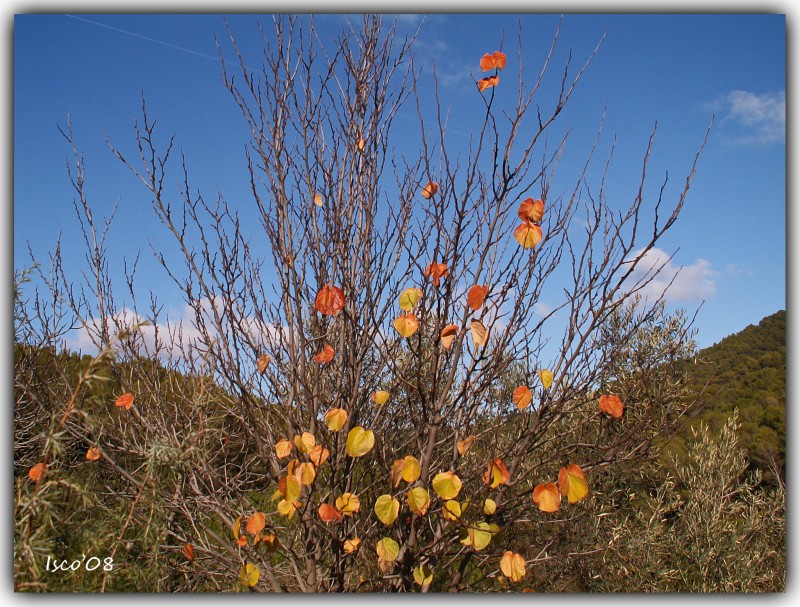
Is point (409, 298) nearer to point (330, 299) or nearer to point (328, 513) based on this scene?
point (330, 299)

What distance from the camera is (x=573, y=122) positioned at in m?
2.05

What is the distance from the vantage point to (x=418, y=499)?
5.78ft

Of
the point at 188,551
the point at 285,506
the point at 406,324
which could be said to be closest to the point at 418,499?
the point at 285,506

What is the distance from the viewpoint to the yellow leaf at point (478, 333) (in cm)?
178

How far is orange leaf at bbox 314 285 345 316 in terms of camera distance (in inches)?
73.2

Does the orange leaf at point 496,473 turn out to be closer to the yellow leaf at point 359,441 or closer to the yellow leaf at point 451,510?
the yellow leaf at point 451,510

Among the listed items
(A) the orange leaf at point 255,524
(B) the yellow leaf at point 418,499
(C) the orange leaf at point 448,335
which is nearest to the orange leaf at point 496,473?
(B) the yellow leaf at point 418,499

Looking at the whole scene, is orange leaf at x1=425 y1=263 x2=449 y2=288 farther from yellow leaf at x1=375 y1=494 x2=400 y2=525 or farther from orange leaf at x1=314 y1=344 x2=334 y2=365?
yellow leaf at x1=375 y1=494 x2=400 y2=525

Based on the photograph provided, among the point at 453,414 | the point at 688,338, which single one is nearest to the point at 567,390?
the point at 453,414

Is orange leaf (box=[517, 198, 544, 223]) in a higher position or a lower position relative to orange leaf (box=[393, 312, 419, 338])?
higher

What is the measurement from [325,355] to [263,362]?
0.93 feet
